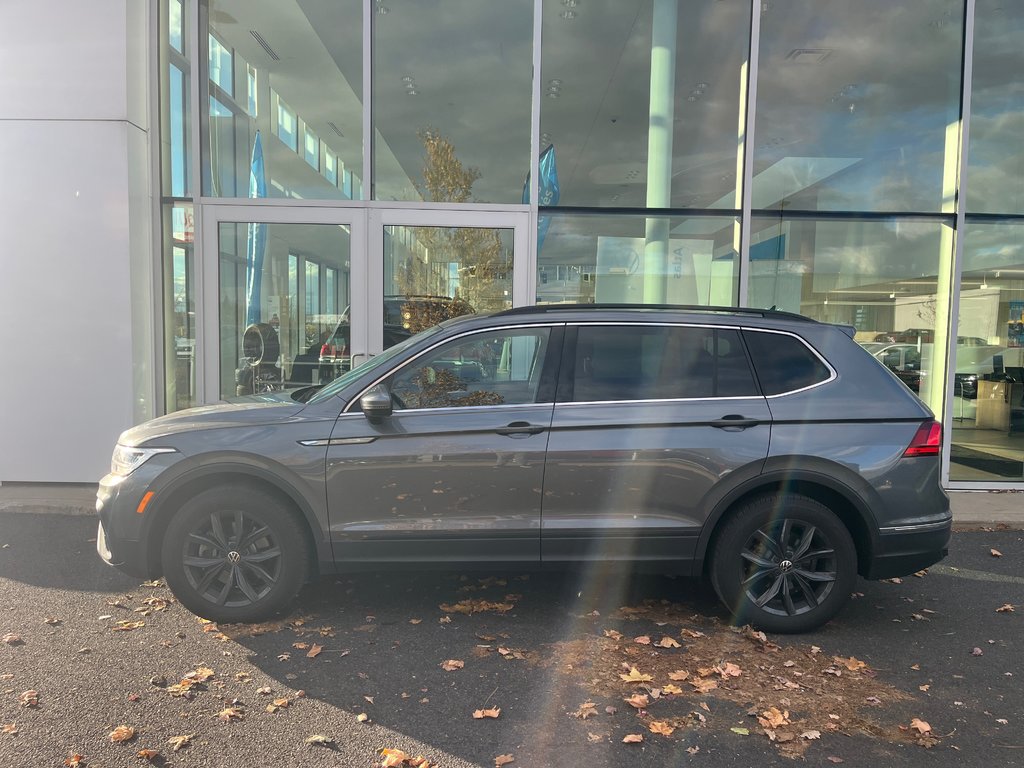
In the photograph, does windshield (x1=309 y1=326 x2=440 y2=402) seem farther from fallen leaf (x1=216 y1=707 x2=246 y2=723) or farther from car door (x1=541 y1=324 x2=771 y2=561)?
fallen leaf (x1=216 y1=707 x2=246 y2=723)

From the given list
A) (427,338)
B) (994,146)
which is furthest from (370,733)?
(994,146)

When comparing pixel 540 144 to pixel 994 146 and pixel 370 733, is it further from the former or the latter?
pixel 370 733

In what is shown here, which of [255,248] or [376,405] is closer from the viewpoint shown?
[376,405]

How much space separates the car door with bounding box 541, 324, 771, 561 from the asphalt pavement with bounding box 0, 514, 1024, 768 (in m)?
0.29

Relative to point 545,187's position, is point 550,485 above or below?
below

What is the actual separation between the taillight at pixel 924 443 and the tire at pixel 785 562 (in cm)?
55

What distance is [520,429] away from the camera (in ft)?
13.7

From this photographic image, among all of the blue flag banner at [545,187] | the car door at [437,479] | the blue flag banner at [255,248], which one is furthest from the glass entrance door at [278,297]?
the car door at [437,479]

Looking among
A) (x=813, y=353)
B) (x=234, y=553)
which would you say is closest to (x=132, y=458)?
(x=234, y=553)

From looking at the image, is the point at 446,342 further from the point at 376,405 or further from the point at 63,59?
the point at 63,59

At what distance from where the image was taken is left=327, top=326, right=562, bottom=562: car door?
415 centimetres

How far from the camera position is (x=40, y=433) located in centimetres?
757

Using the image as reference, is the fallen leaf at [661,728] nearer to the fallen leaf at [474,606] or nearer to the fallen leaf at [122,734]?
the fallen leaf at [474,606]

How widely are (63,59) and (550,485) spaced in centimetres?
660
